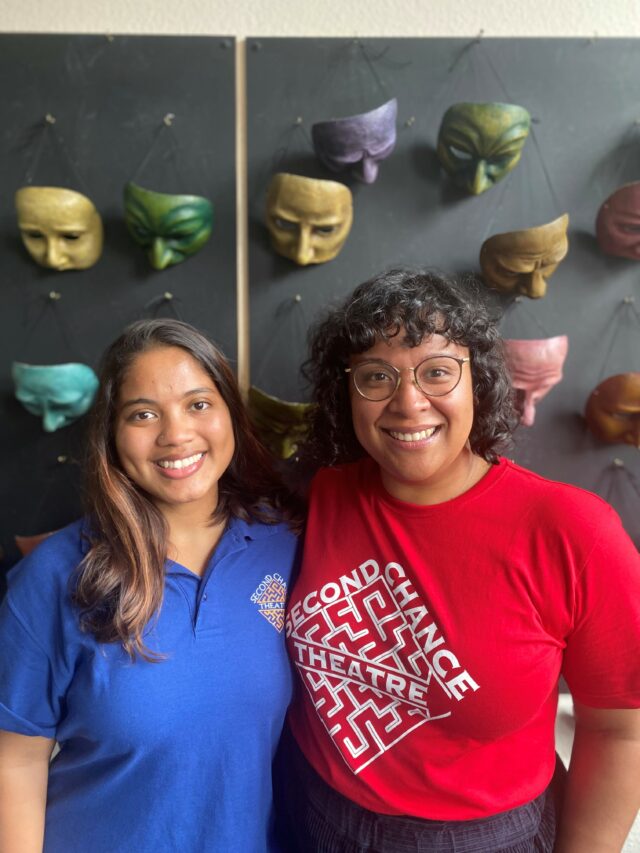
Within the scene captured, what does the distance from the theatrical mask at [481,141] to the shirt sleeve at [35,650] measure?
3.48ft

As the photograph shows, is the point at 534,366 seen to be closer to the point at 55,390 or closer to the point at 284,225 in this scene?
the point at 284,225

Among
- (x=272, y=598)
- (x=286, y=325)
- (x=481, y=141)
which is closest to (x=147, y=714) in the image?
(x=272, y=598)

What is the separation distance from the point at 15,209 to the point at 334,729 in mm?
1214

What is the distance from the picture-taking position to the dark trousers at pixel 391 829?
685mm

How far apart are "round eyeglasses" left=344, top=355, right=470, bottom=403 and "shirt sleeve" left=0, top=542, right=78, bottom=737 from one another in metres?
0.45

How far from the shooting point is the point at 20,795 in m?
0.71

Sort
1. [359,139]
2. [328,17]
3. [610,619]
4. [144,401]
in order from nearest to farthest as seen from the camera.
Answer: [610,619] → [144,401] → [359,139] → [328,17]

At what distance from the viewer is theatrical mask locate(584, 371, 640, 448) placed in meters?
1.22

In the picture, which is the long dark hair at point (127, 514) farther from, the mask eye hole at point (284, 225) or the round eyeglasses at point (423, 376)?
the mask eye hole at point (284, 225)

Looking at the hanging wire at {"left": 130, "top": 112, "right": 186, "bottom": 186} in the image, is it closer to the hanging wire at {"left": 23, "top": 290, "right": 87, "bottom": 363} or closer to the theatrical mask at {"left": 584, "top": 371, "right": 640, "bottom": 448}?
the hanging wire at {"left": 23, "top": 290, "right": 87, "bottom": 363}

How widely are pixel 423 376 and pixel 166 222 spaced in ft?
2.37

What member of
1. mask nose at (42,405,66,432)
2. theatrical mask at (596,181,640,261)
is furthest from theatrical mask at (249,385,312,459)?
theatrical mask at (596,181,640,261)

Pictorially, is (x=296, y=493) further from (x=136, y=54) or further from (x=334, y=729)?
(x=136, y=54)

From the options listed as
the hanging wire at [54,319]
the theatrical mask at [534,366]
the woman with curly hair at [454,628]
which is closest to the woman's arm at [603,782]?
the woman with curly hair at [454,628]
